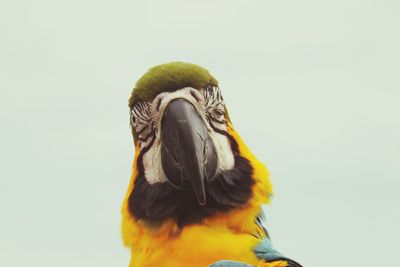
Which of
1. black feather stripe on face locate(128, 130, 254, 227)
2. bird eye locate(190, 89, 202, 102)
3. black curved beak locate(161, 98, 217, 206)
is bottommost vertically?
black feather stripe on face locate(128, 130, 254, 227)

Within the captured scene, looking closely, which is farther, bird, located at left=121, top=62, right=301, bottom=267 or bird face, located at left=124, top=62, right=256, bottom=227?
bird face, located at left=124, top=62, right=256, bottom=227

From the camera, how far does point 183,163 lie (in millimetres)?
5875

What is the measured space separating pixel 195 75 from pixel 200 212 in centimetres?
88

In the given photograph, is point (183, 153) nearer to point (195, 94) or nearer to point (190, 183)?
point (190, 183)

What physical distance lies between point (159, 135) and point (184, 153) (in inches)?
13.0

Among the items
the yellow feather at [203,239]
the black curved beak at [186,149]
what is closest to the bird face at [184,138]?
the black curved beak at [186,149]

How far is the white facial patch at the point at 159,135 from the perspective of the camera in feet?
20.0

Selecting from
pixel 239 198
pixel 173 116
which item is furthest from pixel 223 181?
pixel 173 116

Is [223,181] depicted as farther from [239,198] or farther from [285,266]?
[285,266]

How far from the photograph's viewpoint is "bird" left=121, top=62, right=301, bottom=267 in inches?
227

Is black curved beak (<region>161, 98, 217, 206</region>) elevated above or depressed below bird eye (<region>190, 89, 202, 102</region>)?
below

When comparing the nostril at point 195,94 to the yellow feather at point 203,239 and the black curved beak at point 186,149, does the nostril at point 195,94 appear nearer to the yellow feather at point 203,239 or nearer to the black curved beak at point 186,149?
the black curved beak at point 186,149

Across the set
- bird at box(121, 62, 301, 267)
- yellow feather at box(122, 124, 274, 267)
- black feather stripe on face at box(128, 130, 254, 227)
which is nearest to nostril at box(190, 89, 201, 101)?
bird at box(121, 62, 301, 267)

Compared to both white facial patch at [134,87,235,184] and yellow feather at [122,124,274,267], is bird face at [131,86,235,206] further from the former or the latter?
yellow feather at [122,124,274,267]
